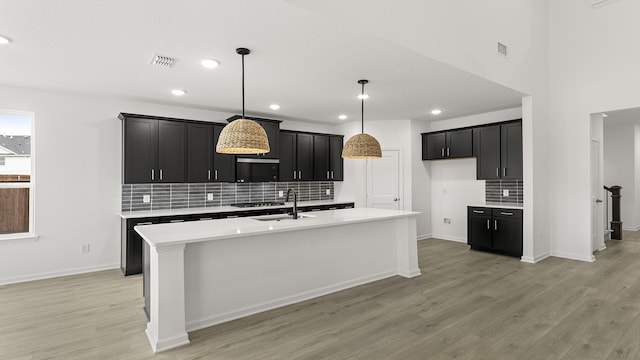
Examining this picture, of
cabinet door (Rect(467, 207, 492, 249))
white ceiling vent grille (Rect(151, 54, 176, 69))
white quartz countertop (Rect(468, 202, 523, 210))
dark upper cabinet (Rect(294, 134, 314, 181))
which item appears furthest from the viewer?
dark upper cabinet (Rect(294, 134, 314, 181))

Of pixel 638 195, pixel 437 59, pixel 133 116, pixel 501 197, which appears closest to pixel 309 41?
pixel 437 59

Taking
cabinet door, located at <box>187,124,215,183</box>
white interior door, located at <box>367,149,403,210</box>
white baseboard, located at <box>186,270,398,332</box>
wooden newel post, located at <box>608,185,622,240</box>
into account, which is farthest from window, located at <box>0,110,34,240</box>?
wooden newel post, located at <box>608,185,622,240</box>

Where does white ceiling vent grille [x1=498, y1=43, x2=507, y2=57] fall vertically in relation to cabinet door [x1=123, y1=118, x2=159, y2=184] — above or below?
above

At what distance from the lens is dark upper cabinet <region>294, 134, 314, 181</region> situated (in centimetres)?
682

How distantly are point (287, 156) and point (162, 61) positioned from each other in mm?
3373

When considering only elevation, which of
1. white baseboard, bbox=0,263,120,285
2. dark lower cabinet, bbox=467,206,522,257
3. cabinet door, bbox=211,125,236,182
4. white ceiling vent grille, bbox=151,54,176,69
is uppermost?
white ceiling vent grille, bbox=151,54,176,69

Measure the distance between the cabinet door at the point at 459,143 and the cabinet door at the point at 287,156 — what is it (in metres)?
3.02

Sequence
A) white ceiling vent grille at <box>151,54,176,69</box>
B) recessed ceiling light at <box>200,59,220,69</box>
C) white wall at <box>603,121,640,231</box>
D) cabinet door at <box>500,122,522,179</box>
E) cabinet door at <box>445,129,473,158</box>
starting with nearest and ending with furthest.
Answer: white ceiling vent grille at <box>151,54,176,69</box>
recessed ceiling light at <box>200,59,220,69</box>
cabinet door at <box>500,122,522,179</box>
cabinet door at <box>445,129,473,158</box>
white wall at <box>603,121,640,231</box>

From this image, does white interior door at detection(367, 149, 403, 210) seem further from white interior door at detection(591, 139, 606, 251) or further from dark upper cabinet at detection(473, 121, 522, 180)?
white interior door at detection(591, 139, 606, 251)

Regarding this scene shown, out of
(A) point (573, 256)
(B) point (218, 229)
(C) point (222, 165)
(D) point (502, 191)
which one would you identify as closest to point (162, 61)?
(B) point (218, 229)

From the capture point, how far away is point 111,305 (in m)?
3.58

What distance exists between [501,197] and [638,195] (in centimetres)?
445

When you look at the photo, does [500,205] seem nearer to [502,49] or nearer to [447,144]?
[447,144]

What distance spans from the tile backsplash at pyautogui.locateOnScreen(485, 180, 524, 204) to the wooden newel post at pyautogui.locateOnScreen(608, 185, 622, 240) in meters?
2.83
